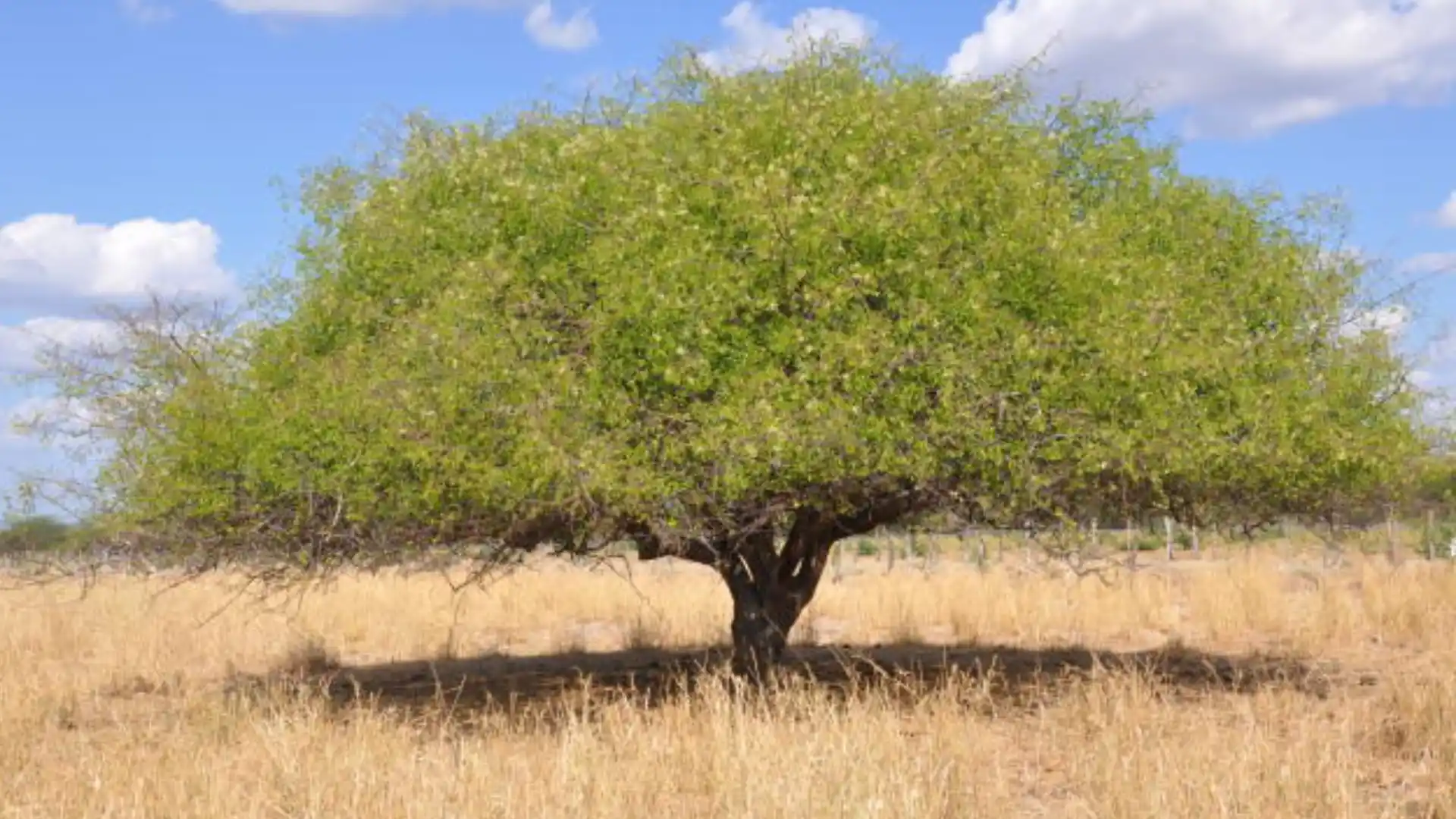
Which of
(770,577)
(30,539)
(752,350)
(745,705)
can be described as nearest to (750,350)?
(752,350)

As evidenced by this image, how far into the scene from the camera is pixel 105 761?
1160 cm

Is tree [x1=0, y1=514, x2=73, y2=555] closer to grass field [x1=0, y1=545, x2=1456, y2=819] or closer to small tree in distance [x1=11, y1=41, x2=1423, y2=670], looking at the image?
grass field [x1=0, y1=545, x2=1456, y2=819]

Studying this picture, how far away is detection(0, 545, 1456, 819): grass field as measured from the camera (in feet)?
31.3

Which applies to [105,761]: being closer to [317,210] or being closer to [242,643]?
[317,210]

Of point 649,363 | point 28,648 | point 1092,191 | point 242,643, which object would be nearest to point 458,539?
point 649,363

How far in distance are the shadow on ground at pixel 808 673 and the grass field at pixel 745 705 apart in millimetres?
105

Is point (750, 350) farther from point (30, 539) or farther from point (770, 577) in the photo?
point (30, 539)

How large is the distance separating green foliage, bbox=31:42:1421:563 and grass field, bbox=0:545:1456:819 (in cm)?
177

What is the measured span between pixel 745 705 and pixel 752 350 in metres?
3.87

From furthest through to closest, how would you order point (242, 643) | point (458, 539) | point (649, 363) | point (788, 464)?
point (242, 643), point (458, 539), point (649, 363), point (788, 464)

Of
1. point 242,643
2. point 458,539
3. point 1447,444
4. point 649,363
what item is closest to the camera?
point 649,363

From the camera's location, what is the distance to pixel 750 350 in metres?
11.9

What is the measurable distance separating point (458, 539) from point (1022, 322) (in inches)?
216

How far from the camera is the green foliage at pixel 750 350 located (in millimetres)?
11750
